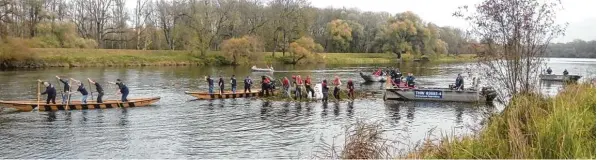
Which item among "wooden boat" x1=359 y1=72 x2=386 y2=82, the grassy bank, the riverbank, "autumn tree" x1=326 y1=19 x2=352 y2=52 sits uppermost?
"autumn tree" x1=326 y1=19 x2=352 y2=52

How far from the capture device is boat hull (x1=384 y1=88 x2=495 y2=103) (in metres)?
27.3

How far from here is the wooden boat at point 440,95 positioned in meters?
27.3

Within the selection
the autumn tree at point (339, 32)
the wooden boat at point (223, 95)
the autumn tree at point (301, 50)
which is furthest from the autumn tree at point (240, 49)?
the wooden boat at point (223, 95)

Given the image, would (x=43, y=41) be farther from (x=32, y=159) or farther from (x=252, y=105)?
(x=32, y=159)

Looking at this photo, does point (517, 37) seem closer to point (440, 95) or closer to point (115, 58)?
point (440, 95)

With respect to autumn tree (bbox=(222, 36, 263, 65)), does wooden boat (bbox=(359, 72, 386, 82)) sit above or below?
below

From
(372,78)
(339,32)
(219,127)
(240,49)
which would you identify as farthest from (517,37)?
(339,32)

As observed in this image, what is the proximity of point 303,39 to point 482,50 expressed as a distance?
207 ft

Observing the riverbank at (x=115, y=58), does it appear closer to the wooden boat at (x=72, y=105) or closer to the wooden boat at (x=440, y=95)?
the wooden boat at (x=72, y=105)

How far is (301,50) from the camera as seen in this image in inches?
3145

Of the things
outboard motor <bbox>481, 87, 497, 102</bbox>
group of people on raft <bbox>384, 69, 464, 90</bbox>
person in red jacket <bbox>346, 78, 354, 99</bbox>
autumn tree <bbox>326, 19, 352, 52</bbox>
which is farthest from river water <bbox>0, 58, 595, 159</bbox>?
autumn tree <bbox>326, 19, 352, 52</bbox>

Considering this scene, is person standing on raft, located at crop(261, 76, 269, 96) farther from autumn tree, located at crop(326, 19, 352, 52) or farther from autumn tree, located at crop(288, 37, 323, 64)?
autumn tree, located at crop(326, 19, 352, 52)

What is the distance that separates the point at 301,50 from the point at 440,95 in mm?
52765

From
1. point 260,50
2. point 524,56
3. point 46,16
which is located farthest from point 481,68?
point 46,16
